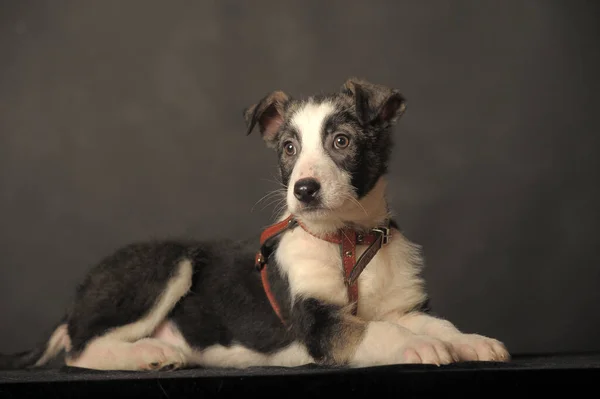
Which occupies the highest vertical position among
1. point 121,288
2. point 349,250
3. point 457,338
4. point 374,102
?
point 374,102

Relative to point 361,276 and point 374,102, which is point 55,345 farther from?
point 374,102

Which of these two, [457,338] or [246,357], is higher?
[457,338]

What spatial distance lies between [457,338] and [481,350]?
0.63 feet

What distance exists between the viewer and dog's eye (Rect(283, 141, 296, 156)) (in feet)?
15.0

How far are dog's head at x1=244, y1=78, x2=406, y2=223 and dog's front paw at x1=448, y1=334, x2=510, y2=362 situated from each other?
967 mm

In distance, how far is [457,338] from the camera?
3.98 metres

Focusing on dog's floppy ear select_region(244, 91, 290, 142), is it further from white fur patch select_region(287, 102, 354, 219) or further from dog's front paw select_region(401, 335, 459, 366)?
dog's front paw select_region(401, 335, 459, 366)

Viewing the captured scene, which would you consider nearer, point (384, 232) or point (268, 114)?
point (384, 232)

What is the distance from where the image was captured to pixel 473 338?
155 inches

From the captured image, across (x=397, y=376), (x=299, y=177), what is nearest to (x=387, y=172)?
(x=299, y=177)

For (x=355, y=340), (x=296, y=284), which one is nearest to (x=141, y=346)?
(x=296, y=284)

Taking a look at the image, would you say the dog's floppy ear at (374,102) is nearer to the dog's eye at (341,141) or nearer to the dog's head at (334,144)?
the dog's head at (334,144)

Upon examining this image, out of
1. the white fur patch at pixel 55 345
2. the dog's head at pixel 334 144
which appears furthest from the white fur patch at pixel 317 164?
the white fur patch at pixel 55 345

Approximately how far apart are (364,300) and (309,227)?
0.52 meters
